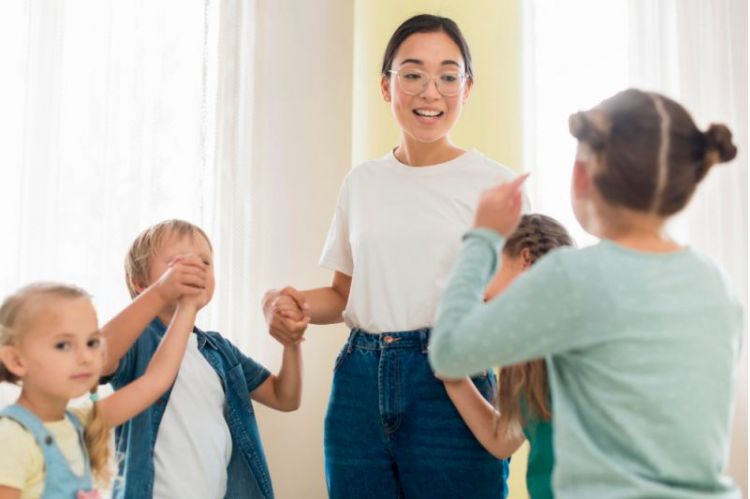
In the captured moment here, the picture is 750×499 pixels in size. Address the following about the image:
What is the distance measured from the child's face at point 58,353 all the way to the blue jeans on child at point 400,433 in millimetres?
570

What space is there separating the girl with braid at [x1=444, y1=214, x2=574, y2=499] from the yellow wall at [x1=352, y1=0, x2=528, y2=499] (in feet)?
2.81

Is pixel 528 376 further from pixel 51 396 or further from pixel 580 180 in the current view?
pixel 51 396

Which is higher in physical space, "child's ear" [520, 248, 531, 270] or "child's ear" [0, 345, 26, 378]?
"child's ear" [520, 248, 531, 270]

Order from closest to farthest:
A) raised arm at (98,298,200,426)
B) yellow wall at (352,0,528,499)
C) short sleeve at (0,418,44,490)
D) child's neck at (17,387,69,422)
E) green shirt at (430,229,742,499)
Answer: green shirt at (430,229,742,499) → short sleeve at (0,418,44,490) → child's neck at (17,387,69,422) → raised arm at (98,298,200,426) → yellow wall at (352,0,528,499)


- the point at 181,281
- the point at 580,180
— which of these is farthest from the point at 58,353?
the point at 580,180

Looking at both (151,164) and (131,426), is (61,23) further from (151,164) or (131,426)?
(131,426)

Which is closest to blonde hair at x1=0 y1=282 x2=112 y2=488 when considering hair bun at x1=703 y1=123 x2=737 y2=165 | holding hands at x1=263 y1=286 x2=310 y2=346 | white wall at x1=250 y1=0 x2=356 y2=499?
holding hands at x1=263 y1=286 x2=310 y2=346

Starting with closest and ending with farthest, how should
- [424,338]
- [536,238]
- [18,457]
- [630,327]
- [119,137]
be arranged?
1. [630,327]
2. [18,457]
3. [536,238]
4. [424,338]
5. [119,137]

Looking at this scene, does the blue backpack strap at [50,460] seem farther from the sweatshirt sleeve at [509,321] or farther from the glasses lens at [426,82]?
the glasses lens at [426,82]

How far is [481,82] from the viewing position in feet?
8.77

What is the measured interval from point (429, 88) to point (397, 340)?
0.56 meters

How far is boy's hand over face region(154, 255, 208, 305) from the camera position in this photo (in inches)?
69.9

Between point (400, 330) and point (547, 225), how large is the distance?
0.40 metres

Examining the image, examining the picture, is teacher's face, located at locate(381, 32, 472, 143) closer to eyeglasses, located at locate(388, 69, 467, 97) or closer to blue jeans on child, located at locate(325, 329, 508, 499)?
eyeglasses, located at locate(388, 69, 467, 97)
